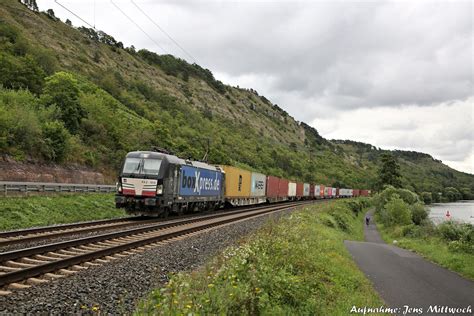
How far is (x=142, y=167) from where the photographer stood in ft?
73.6

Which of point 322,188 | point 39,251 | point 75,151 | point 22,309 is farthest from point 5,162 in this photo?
point 322,188

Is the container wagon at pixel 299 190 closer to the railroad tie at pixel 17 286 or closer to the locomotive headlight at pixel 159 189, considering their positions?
the locomotive headlight at pixel 159 189

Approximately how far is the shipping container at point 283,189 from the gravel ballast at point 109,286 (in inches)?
1768

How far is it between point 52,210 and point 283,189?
40.5 m

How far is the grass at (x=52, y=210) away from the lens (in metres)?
19.7

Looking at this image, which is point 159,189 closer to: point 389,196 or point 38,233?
point 38,233

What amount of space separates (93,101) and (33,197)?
27498 mm

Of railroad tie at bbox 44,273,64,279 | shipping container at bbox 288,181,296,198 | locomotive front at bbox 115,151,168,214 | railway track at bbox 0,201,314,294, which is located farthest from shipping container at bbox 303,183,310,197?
railroad tie at bbox 44,273,64,279

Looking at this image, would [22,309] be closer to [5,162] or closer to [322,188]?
[5,162]

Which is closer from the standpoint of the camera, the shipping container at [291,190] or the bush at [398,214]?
the bush at [398,214]

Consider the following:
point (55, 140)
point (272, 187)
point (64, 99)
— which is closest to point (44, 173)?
point (55, 140)

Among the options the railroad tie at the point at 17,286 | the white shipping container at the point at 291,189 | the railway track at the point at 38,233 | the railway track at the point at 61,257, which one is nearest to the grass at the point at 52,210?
the railway track at the point at 38,233

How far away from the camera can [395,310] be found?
30.7ft

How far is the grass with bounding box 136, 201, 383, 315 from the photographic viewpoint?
578cm
